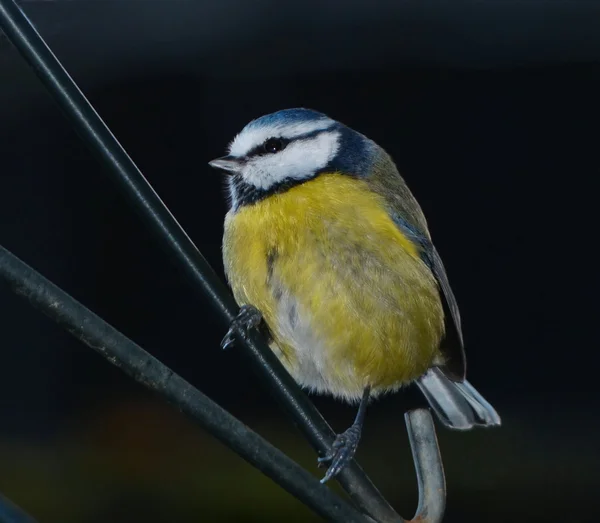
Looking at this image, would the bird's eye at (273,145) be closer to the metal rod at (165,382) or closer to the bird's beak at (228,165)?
the bird's beak at (228,165)

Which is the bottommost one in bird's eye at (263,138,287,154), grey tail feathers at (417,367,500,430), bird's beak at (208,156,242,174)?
grey tail feathers at (417,367,500,430)

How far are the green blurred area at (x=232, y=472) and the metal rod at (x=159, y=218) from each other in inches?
84.7

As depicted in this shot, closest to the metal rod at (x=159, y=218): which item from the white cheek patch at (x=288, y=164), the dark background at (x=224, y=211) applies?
the white cheek patch at (x=288, y=164)

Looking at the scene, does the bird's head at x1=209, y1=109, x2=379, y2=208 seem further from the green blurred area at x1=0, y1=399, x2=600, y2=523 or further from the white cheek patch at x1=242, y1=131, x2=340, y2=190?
the green blurred area at x1=0, y1=399, x2=600, y2=523

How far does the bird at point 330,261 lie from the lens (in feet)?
4.62

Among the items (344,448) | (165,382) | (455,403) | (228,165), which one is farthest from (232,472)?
(165,382)

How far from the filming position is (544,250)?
319cm

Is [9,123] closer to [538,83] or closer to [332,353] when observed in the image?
[538,83]

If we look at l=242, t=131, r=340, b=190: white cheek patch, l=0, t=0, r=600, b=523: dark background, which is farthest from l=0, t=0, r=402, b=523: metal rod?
l=0, t=0, r=600, b=523: dark background

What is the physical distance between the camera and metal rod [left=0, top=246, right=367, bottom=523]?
0.77 m

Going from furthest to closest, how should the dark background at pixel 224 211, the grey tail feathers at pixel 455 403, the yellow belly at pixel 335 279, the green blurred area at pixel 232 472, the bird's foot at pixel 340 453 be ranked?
the green blurred area at pixel 232 472
the dark background at pixel 224 211
the grey tail feathers at pixel 455 403
the yellow belly at pixel 335 279
the bird's foot at pixel 340 453

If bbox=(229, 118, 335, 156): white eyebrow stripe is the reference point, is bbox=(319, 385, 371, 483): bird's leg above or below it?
below

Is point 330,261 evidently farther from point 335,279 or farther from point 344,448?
point 344,448

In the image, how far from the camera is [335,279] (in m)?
1.40
